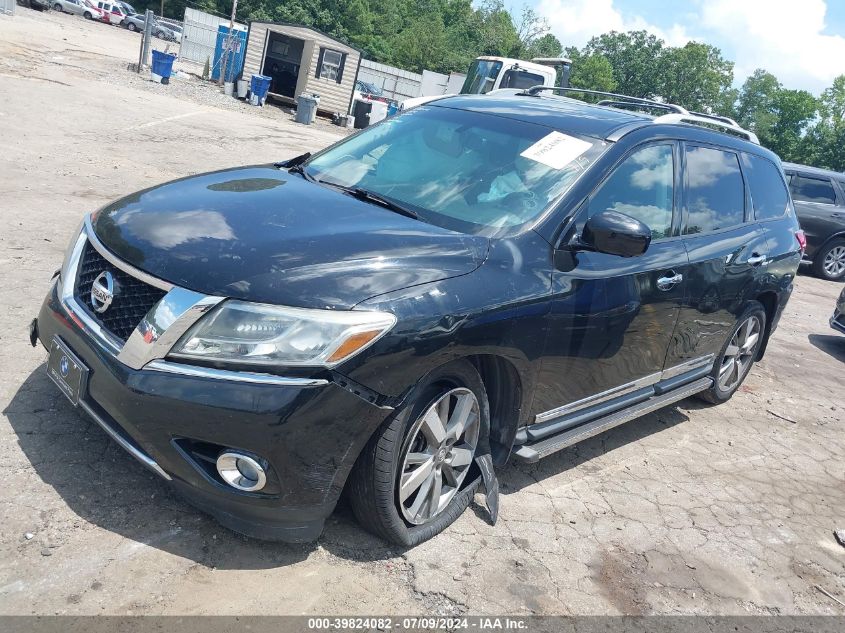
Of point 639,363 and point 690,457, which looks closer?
point 639,363

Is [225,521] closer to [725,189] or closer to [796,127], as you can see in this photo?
[725,189]

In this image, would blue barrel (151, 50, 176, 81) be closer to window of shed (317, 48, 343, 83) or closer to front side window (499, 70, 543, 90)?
window of shed (317, 48, 343, 83)

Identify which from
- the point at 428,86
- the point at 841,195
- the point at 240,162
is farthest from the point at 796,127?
the point at 240,162

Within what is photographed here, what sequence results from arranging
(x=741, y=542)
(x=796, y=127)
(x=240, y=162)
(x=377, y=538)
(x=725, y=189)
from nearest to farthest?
1. (x=377, y=538)
2. (x=741, y=542)
3. (x=725, y=189)
4. (x=240, y=162)
5. (x=796, y=127)

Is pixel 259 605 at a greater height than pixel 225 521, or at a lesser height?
lesser

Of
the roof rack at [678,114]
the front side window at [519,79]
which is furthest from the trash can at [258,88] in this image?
the roof rack at [678,114]

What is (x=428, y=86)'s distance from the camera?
36469 millimetres

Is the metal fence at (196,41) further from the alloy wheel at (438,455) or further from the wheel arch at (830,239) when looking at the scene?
the alloy wheel at (438,455)

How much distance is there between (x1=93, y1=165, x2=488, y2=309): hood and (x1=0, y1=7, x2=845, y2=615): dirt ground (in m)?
1.01

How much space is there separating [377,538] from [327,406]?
2.87ft

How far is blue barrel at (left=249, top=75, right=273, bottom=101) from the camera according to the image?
24.6 m

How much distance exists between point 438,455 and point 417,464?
0.13 meters

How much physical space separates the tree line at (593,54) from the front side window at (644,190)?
195 ft

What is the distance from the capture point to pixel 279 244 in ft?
9.55
